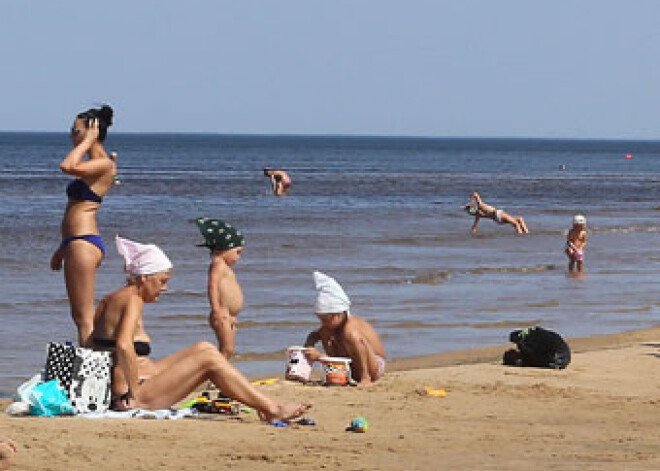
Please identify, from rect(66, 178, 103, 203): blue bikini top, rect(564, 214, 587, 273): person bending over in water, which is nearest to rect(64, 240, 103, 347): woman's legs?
rect(66, 178, 103, 203): blue bikini top

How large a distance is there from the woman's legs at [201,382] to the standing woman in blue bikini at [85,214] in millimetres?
970

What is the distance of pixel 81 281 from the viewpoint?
883cm

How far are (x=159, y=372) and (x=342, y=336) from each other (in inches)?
84.0

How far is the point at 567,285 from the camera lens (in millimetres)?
18750

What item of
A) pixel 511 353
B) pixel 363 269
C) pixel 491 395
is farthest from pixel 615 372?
pixel 363 269

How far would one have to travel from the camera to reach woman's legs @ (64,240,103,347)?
8.80 metres

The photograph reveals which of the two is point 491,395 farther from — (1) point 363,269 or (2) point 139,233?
(2) point 139,233

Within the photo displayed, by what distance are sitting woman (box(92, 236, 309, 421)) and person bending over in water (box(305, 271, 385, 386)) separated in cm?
173

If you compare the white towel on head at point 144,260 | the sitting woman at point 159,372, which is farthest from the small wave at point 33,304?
the white towel on head at point 144,260

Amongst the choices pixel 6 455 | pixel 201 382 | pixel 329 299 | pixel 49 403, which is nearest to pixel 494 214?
pixel 329 299

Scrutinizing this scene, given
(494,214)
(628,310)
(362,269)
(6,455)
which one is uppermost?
(494,214)

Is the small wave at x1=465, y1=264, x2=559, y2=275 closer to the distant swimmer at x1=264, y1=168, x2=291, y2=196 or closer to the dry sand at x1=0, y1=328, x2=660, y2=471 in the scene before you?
the distant swimmer at x1=264, y1=168, x2=291, y2=196

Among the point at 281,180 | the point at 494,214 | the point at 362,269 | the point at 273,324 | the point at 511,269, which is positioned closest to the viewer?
the point at 273,324

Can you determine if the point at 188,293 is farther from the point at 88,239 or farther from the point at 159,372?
the point at 159,372
